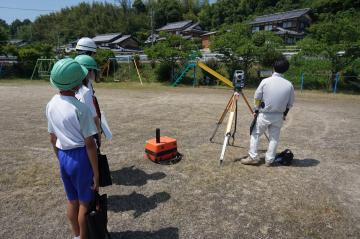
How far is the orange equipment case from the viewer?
4762mm

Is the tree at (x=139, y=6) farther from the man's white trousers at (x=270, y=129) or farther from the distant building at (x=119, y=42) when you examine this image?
the man's white trousers at (x=270, y=129)

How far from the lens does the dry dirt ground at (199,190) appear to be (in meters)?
3.04

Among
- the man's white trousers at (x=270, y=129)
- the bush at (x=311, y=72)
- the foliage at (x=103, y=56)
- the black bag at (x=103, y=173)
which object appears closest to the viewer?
the black bag at (x=103, y=173)

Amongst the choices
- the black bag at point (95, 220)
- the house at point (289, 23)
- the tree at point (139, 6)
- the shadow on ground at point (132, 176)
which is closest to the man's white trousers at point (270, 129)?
the shadow on ground at point (132, 176)

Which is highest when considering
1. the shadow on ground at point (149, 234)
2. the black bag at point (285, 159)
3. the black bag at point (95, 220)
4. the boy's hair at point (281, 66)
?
the boy's hair at point (281, 66)

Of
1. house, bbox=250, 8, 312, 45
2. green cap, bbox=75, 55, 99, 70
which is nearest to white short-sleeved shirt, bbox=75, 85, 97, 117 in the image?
green cap, bbox=75, 55, 99, 70

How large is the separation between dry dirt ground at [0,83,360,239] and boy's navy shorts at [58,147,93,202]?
913mm

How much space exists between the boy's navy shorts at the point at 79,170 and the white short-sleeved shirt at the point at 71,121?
0.06 metres

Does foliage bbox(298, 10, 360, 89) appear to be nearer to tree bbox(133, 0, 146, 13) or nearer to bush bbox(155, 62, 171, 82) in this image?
bush bbox(155, 62, 171, 82)

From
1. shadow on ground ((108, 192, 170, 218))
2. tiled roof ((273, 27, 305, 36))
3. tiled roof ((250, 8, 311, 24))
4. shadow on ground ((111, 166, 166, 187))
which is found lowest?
shadow on ground ((108, 192, 170, 218))

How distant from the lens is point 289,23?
3997 centimetres

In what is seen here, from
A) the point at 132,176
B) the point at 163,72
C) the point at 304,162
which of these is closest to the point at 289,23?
the point at 163,72

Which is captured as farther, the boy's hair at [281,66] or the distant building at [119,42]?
the distant building at [119,42]

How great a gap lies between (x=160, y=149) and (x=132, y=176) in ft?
2.34
